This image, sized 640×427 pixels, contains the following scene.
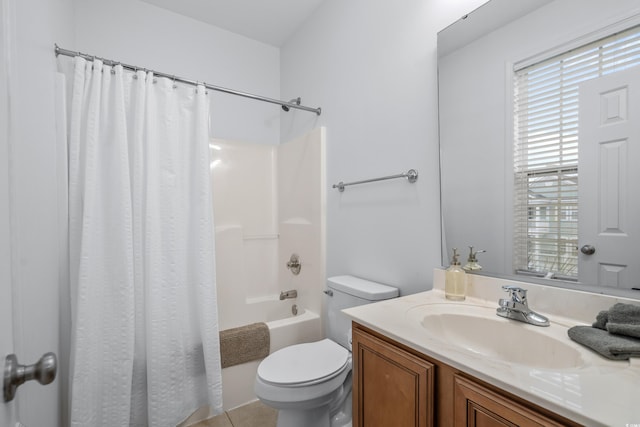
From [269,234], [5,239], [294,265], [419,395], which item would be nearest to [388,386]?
[419,395]

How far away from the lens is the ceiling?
2.03 meters

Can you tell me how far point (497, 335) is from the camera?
3.05ft

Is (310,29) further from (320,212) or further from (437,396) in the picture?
(437,396)

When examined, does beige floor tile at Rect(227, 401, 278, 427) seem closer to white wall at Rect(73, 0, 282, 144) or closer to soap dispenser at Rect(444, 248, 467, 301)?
soap dispenser at Rect(444, 248, 467, 301)

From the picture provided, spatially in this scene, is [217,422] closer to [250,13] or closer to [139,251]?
[139,251]

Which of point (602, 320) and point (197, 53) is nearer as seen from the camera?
point (602, 320)

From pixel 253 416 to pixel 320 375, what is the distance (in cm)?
77

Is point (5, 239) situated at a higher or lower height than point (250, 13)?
lower

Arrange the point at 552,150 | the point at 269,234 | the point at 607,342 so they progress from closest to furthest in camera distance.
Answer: the point at 607,342
the point at 552,150
the point at 269,234

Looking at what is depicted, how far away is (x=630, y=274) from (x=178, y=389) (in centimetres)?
194

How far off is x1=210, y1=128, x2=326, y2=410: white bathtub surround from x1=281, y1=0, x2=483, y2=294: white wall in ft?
0.57

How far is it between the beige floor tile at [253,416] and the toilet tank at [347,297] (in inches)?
23.2

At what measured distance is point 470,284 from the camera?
3.81 feet

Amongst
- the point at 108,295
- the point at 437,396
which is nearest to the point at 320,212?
the point at 108,295
